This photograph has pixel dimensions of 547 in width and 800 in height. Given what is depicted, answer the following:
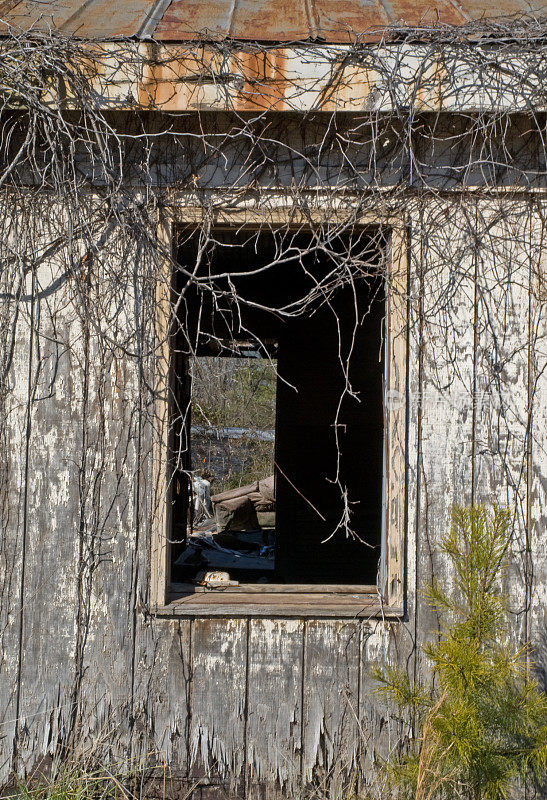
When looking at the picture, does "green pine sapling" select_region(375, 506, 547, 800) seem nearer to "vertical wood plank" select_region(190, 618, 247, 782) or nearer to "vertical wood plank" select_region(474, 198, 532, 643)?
"vertical wood plank" select_region(474, 198, 532, 643)

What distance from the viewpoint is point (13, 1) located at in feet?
A: 9.37

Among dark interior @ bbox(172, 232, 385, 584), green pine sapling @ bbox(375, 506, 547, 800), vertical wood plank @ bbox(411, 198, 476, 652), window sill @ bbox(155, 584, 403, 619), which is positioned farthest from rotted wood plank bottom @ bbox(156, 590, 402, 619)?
dark interior @ bbox(172, 232, 385, 584)

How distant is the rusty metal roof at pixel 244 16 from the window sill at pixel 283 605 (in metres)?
2.06

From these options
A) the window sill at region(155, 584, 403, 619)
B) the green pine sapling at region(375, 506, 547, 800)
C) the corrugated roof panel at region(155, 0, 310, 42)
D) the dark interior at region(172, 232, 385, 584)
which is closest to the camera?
the green pine sapling at region(375, 506, 547, 800)

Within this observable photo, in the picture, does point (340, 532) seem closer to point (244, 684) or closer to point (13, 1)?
point (244, 684)

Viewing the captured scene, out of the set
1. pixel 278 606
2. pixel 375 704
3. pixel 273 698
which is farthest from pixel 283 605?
pixel 375 704

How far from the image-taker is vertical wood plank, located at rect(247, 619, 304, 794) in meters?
2.65

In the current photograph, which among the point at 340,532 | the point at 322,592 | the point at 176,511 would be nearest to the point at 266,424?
the point at 340,532

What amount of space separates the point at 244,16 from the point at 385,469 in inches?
72.0

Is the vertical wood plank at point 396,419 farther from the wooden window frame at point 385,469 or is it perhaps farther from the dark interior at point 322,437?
the dark interior at point 322,437

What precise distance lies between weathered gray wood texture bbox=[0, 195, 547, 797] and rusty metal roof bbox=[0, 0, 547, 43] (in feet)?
2.42

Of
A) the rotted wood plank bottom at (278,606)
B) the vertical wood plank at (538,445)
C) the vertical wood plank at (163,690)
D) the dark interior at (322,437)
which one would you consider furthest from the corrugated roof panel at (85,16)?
the dark interior at (322,437)

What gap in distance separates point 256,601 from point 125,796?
82cm

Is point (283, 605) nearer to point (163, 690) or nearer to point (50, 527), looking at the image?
point (163, 690)
